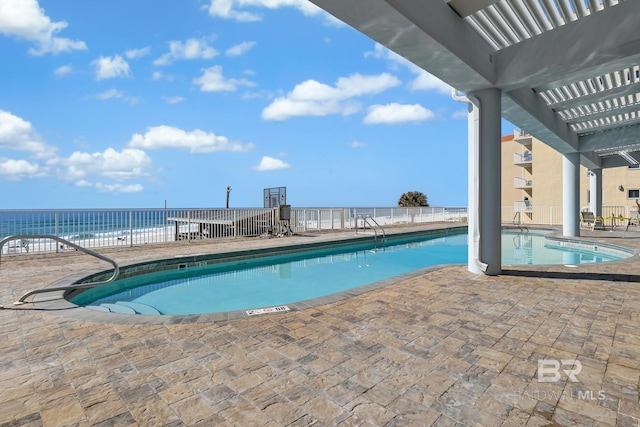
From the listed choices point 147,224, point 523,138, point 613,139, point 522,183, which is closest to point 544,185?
point 522,183

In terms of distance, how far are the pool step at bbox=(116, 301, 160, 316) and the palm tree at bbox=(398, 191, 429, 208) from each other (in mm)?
29503

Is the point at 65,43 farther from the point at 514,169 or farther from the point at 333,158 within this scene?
the point at 514,169

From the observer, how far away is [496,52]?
4594mm

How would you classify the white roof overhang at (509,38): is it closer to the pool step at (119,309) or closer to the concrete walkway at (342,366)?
the concrete walkway at (342,366)

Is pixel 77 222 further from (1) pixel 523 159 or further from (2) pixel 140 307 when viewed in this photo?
(1) pixel 523 159

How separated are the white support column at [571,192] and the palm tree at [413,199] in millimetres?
21909

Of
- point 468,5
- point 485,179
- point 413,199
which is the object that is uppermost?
point 468,5

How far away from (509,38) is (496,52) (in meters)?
0.26

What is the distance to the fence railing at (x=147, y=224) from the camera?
289 inches

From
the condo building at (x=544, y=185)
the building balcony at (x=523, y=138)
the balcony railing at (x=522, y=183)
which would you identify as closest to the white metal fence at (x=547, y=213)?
the condo building at (x=544, y=185)

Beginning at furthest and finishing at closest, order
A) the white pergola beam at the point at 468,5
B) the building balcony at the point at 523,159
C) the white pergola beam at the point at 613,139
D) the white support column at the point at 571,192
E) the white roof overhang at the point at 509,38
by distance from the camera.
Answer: the building balcony at the point at 523,159 → the white support column at the point at 571,192 → the white pergola beam at the point at 613,139 → the white pergola beam at the point at 468,5 → the white roof overhang at the point at 509,38

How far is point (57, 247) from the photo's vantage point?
7.47m

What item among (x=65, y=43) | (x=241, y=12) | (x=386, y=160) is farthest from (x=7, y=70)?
(x=386, y=160)

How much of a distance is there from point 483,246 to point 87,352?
4.88m
